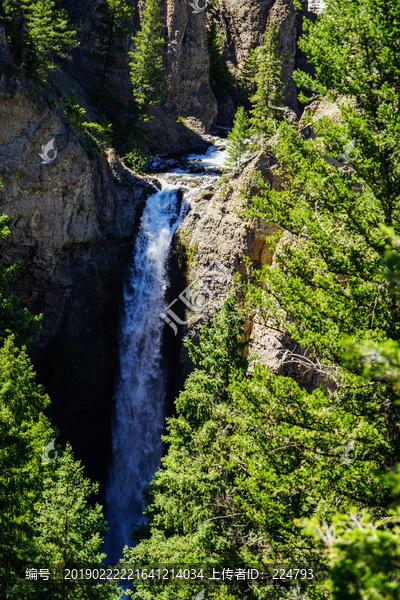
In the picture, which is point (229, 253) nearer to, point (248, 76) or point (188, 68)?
point (188, 68)

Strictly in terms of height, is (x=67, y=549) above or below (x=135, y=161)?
below

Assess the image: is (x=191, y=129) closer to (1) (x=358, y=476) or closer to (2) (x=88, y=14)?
(2) (x=88, y=14)

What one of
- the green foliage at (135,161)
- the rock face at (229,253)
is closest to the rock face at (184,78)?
the green foliage at (135,161)

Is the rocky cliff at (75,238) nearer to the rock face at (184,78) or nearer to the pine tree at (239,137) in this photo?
the pine tree at (239,137)

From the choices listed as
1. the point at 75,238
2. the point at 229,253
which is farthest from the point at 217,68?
the point at 229,253

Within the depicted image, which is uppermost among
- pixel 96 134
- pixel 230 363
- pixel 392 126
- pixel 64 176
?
pixel 96 134

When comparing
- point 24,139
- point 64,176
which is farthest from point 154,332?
point 24,139

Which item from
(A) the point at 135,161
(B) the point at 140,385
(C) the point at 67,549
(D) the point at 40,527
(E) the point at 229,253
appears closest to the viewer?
(C) the point at 67,549
